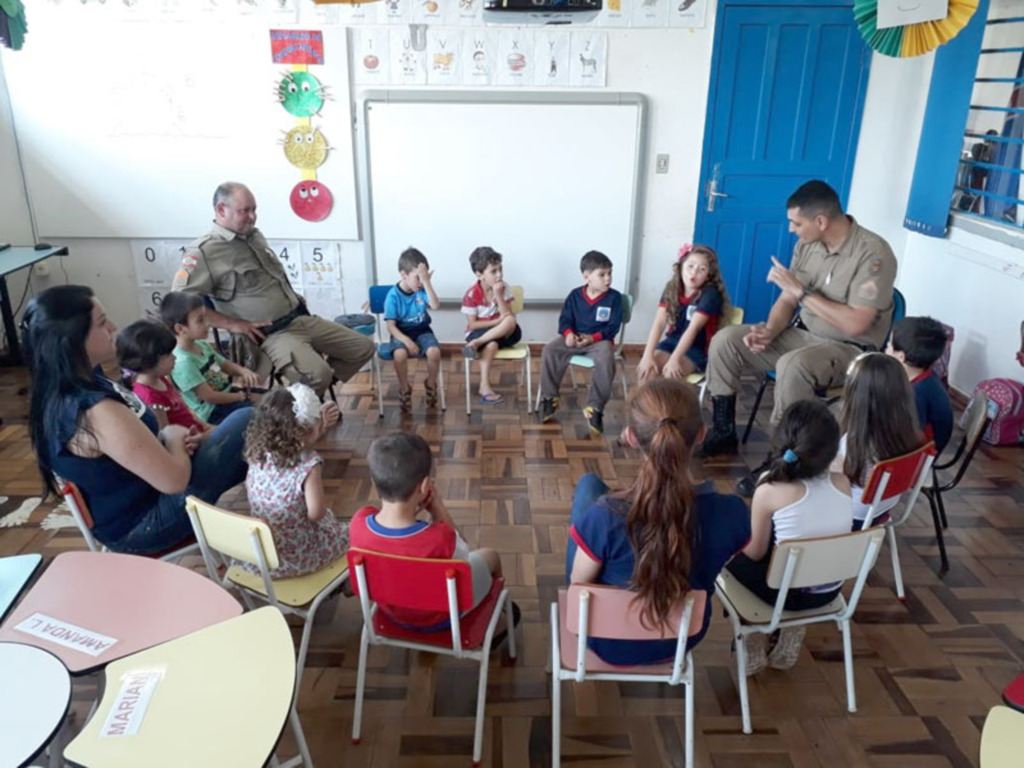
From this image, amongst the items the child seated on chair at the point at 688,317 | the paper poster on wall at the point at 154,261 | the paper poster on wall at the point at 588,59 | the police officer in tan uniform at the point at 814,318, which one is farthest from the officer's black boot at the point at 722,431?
the paper poster on wall at the point at 154,261

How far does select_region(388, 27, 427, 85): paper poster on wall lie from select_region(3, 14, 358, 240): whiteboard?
0.28 meters

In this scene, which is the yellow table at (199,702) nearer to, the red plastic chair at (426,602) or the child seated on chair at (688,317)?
the red plastic chair at (426,602)

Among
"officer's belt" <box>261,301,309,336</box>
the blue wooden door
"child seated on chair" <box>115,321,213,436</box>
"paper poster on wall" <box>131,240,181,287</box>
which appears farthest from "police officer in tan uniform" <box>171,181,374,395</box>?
the blue wooden door

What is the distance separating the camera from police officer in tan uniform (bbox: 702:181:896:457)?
3193 millimetres

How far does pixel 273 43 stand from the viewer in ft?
13.9

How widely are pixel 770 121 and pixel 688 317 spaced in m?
1.69

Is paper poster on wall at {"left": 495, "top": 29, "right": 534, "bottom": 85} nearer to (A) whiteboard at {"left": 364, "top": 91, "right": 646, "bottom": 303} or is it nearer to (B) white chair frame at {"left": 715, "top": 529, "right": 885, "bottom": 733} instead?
(A) whiteboard at {"left": 364, "top": 91, "right": 646, "bottom": 303}

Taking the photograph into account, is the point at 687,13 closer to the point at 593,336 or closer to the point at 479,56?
the point at 479,56

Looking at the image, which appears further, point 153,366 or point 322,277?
point 322,277

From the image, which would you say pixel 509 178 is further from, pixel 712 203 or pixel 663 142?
pixel 712 203

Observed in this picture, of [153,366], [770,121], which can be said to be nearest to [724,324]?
[770,121]

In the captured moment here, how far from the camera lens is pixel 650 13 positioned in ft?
14.0

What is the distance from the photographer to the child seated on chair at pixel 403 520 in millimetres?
1784

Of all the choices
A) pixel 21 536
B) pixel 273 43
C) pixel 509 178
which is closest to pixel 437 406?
pixel 509 178
